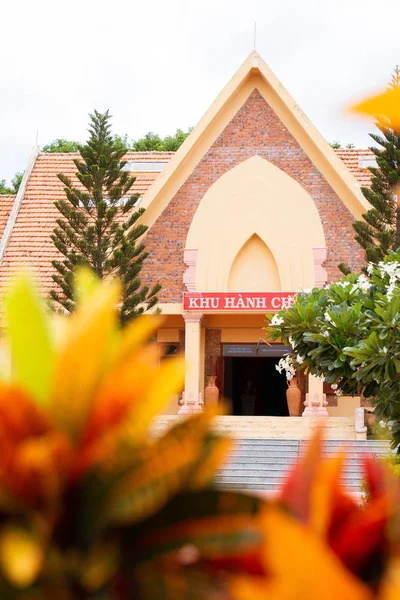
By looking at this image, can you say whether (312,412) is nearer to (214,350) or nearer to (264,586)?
(214,350)

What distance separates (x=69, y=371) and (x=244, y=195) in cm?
2366

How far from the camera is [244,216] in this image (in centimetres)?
2408

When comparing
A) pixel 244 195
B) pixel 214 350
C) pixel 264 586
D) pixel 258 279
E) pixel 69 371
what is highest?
pixel 244 195

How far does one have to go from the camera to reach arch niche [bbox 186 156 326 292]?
23.5 meters

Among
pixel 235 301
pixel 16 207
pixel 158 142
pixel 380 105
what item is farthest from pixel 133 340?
pixel 158 142

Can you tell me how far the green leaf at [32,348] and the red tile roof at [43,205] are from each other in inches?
910

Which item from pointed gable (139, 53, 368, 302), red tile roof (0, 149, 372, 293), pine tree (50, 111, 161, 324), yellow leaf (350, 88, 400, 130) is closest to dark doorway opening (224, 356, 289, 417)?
pointed gable (139, 53, 368, 302)

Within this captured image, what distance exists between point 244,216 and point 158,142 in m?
21.1

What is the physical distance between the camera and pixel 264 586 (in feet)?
2.35

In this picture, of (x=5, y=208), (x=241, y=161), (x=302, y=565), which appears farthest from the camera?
(x=5, y=208)

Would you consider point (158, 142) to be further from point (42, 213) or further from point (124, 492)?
point (124, 492)

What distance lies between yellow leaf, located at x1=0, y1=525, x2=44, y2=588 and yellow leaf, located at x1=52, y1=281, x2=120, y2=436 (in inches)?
3.7

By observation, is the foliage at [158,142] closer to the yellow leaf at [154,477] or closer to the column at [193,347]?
the column at [193,347]

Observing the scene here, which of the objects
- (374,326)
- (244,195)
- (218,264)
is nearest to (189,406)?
(218,264)
